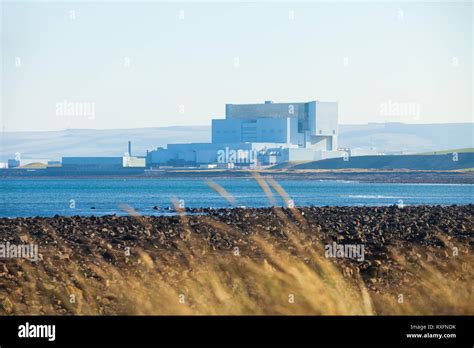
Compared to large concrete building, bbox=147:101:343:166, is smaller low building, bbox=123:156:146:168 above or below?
below

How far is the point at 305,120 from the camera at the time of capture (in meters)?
145

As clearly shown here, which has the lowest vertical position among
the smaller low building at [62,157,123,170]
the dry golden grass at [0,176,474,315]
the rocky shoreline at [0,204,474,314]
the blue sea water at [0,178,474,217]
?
the smaller low building at [62,157,123,170]

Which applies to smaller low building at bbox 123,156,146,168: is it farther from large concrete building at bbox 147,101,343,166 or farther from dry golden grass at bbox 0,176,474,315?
dry golden grass at bbox 0,176,474,315

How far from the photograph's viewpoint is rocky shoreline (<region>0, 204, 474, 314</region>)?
17.8m

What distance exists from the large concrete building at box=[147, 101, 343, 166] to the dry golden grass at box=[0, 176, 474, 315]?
121m

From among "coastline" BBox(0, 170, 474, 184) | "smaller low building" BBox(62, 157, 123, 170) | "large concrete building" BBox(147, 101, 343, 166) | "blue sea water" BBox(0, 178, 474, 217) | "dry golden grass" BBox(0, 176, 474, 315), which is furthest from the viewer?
"smaller low building" BBox(62, 157, 123, 170)

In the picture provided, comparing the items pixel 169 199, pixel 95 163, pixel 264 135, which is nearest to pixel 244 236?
pixel 169 199

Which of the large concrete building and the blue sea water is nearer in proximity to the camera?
the blue sea water

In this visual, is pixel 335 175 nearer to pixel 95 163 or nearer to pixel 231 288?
pixel 95 163

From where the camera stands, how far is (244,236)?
23.8 metres

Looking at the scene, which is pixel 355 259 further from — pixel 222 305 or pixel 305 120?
pixel 305 120

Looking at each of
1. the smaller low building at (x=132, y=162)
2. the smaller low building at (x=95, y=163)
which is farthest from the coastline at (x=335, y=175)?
the smaller low building at (x=132, y=162)

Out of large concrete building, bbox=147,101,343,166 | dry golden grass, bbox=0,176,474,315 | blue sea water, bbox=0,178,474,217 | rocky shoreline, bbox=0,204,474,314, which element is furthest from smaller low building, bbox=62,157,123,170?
dry golden grass, bbox=0,176,474,315

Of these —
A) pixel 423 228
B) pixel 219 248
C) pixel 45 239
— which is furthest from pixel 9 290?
pixel 423 228
